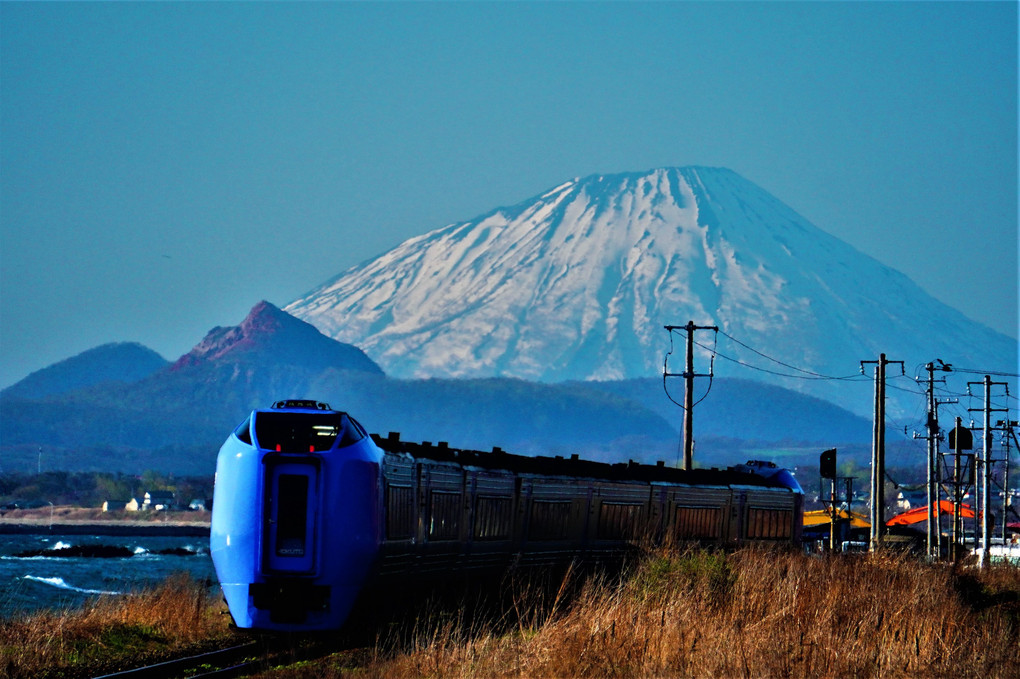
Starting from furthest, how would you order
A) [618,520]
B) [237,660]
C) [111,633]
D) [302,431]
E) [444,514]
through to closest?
[618,520]
[444,514]
[111,633]
[302,431]
[237,660]

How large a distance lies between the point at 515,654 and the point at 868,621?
184 inches

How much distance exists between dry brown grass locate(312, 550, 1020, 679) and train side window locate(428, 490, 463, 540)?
222 cm

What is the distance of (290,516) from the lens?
2166cm

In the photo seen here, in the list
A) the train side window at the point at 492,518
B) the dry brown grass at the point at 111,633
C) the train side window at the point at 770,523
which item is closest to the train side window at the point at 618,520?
the train side window at the point at 492,518

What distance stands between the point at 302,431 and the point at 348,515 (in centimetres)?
128

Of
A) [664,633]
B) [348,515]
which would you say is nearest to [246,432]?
[348,515]

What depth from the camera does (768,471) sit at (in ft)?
164

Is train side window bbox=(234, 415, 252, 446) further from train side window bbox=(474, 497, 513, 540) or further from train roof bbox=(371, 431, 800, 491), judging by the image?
train side window bbox=(474, 497, 513, 540)

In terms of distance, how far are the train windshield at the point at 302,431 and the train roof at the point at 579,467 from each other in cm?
140

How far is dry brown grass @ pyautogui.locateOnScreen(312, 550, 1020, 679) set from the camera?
16344mm

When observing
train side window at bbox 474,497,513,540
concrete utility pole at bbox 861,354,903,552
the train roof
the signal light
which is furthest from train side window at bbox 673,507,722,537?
concrete utility pole at bbox 861,354,903,552

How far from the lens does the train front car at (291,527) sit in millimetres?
21547

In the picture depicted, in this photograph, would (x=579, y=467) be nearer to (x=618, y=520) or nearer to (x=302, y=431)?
(x=618, y=520)

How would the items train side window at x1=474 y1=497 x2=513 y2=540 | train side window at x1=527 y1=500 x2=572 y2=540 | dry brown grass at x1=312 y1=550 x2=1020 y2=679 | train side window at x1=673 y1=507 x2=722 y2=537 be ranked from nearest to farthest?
dry brown grass at x1=312 y1=550 x2=1020 y2=679
train side window at x1=474 y1=497 x2=513 y2=540
train side window at x1=527 y1=500 x2=572 y2=540
train side window at x1=673 y1=507 x2=722 y2=537
